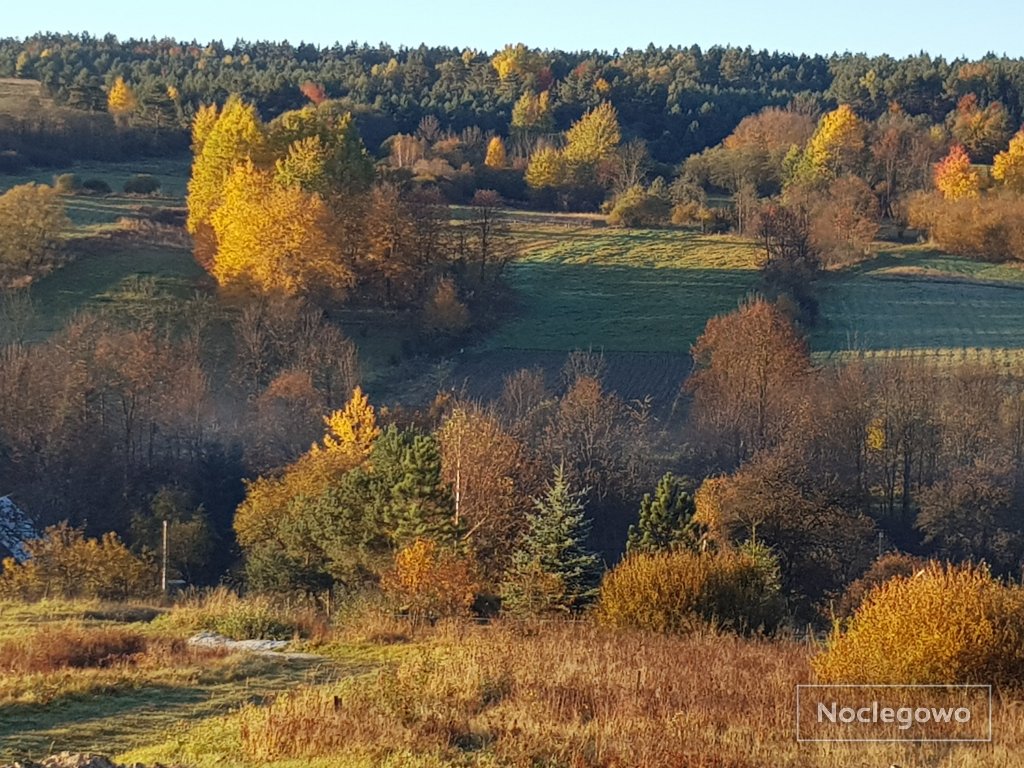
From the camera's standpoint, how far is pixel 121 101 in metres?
92.7

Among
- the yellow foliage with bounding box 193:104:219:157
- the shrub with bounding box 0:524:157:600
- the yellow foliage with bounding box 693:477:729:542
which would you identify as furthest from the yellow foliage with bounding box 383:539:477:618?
the yellow foliage with bounding box 193:104:219:157

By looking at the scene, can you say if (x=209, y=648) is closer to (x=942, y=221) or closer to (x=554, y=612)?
(x=554, y=612)

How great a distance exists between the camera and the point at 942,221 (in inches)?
2921

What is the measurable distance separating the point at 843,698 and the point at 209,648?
25.3 feet

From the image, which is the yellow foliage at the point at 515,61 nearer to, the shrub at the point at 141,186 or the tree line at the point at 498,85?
the tree line at the point at 498,85

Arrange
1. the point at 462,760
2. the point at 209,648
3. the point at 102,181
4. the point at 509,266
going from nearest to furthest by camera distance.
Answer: the point at 462,760, the point at 209,648, the point at 509,266, the point at 102,181

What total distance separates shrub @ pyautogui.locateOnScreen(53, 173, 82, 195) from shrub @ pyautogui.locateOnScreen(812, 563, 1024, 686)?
2526 inches

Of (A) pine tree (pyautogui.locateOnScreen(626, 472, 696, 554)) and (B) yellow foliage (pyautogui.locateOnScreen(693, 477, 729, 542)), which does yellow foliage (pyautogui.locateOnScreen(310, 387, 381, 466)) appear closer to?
(B) yellow foliage (pyautogui.locateOnScreen(693, 477, 729, 542))

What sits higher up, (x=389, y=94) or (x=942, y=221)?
(x=389, y=94)

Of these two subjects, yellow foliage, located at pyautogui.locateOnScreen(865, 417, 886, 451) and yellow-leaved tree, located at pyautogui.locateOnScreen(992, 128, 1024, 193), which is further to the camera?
yellow-leaved tree, located at pyautogui.locateOnScreen(992, 128, 1024, 193)

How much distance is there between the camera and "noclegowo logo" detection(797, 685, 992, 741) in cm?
960

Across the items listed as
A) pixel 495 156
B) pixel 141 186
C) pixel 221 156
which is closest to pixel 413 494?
pixel 221 156

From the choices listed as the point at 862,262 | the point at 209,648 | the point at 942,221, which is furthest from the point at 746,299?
the point at 209,648

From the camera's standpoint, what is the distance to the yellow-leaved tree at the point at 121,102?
9133 cm
